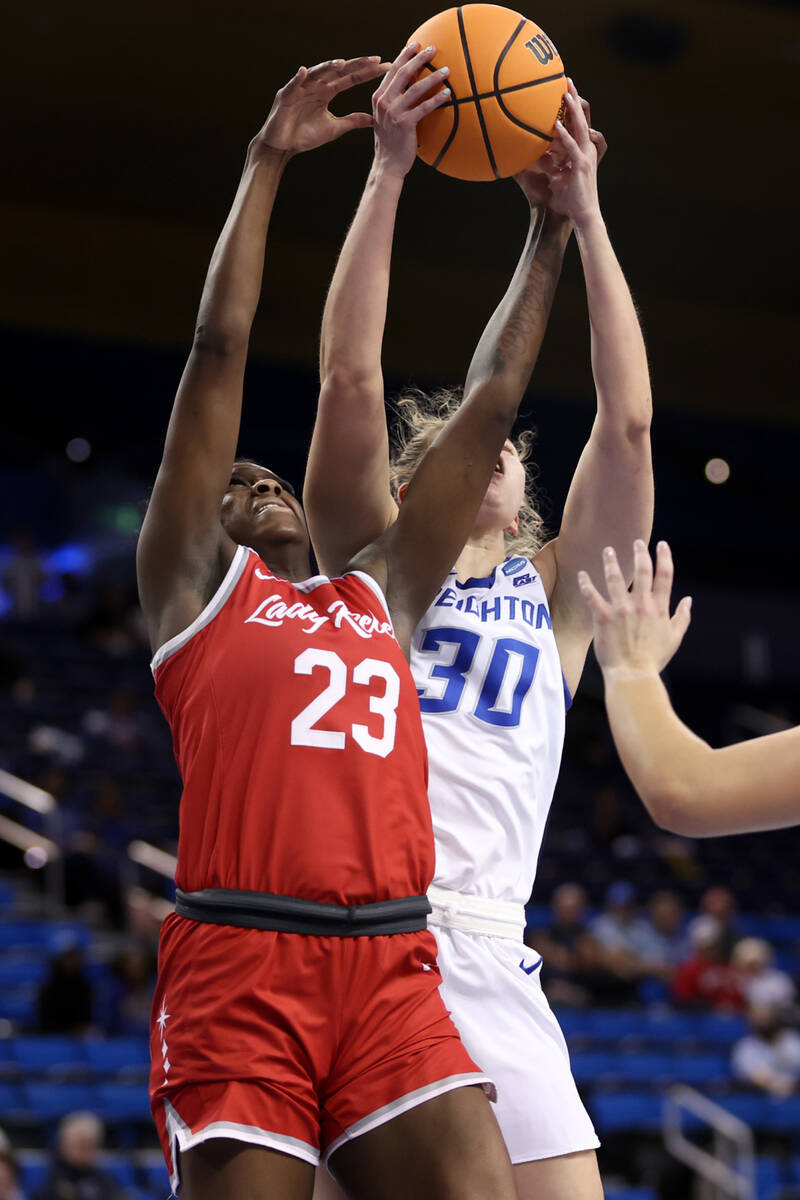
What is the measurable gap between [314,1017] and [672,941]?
11.4 meters

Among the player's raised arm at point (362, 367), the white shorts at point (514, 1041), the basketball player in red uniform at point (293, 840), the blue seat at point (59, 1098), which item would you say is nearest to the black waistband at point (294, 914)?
the basketball player in red uniform at point (293, 840)

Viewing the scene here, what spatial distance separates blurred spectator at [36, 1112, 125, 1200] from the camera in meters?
6.84

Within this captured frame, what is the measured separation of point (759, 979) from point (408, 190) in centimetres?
694

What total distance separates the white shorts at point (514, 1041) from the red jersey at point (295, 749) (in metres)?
0.34

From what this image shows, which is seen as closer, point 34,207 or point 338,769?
point 338,769

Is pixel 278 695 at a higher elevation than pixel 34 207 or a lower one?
lower

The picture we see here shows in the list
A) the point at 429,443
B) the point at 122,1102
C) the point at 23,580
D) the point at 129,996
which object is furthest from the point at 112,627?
the point at 429,443

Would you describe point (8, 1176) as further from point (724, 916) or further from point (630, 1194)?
point (724, 916)

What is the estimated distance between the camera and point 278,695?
254 centimetres

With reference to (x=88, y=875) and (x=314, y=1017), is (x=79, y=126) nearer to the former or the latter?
(x=88, y=875)

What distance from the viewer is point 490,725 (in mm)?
3012

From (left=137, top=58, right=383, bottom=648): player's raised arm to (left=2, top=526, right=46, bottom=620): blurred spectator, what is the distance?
51.5 feet

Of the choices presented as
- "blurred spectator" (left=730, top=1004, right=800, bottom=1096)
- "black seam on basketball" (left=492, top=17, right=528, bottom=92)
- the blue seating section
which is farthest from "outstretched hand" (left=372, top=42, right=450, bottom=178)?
"blurred spectator" (left=730, top=1004, right=800, bottom=1096)

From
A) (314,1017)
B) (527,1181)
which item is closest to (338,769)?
(314,1017)
